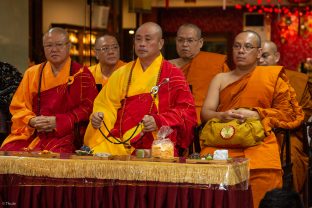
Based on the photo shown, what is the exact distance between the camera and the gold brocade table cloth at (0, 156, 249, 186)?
4480 mm

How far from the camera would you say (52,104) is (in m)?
6.14

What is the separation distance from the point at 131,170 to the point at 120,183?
11 cm

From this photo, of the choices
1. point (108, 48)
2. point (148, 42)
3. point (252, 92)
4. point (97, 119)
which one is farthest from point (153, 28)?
point (108, 48)

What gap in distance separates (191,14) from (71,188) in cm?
1358

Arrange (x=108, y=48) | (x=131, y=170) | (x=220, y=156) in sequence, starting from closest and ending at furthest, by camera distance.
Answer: (x=131, y=170) → (x=220, y=156) → (x=108, y=48)

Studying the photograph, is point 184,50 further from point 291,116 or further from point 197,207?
point 197,207

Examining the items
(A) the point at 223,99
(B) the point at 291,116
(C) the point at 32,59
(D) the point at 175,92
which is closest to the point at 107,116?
(D) the point at 175,92

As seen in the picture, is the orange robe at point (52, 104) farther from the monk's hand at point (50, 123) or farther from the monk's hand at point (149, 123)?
the monk's hand at point (149, 123)

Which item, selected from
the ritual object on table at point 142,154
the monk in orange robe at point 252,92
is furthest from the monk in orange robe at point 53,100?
the ritual object on table at point 142,154

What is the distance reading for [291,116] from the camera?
251 inches

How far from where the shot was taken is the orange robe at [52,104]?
608 centimetres

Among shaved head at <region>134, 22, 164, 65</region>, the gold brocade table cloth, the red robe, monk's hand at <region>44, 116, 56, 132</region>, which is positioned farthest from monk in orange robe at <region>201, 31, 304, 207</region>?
the gold brocade table cloth

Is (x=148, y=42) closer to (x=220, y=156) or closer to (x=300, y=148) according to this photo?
(x=220, y=156)

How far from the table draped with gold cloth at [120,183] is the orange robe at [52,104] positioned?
4.09ft
